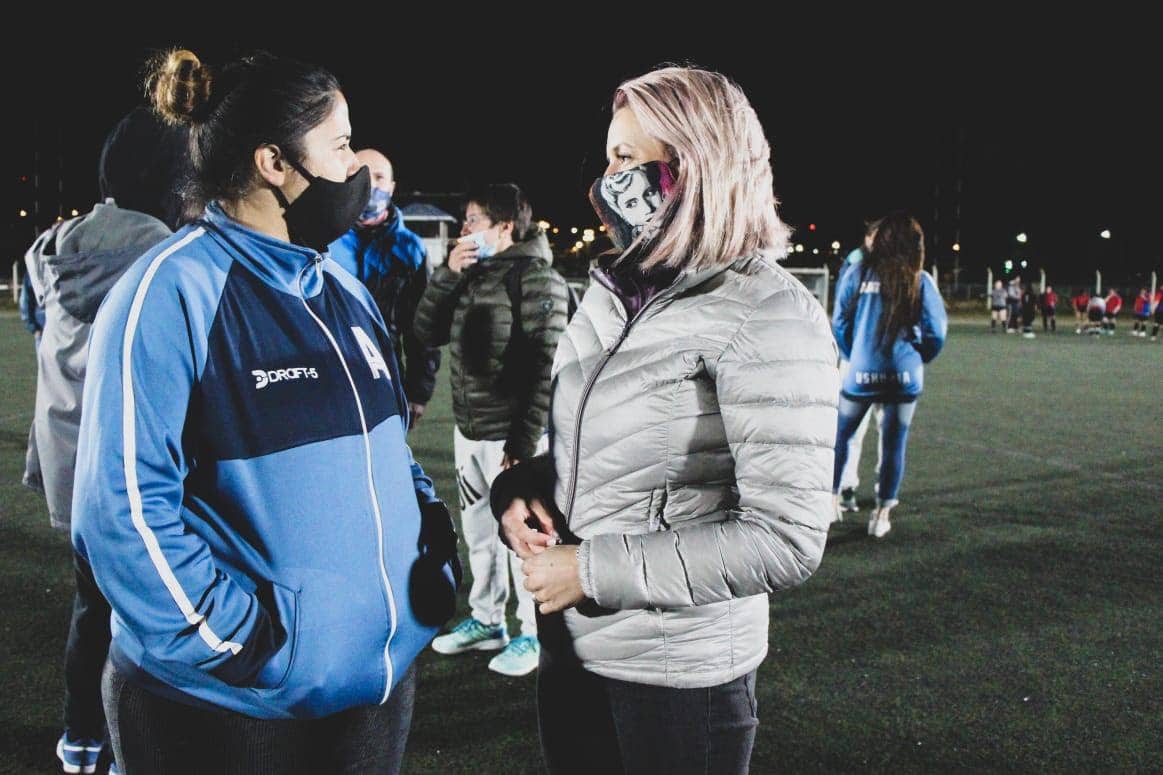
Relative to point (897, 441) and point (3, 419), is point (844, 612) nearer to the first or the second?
point (897, 441)

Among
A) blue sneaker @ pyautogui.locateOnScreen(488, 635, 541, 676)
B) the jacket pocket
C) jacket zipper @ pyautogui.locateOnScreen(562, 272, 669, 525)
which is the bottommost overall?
blue sneaker @ pyautogui.locateOnScreen(488, 635, 541, 676)

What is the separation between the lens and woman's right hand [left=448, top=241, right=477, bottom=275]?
3.95 meters

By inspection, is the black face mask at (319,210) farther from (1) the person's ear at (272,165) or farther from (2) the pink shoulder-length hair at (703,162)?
(2) the pink shoulder-length hair at (703,162)

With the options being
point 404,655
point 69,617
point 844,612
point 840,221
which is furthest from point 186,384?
point 840,221

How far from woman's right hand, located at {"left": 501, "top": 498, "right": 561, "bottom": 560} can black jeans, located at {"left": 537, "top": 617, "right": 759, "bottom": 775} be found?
265 mm

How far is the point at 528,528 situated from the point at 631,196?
712mm

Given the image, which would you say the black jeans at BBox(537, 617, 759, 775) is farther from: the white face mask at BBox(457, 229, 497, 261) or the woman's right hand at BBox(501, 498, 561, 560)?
the white face mask at BBox(457, 229, 497, 261)

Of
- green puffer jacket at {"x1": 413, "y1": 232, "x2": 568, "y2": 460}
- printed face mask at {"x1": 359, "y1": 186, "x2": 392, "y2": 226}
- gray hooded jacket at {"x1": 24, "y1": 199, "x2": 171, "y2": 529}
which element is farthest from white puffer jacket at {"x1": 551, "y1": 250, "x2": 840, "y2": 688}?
printed face mask at {"x1": 359, "y1": 186, "x2": 392, "y2": 226}

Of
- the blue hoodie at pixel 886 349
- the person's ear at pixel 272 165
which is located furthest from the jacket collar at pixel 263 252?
the blue hoodie at pixel 886 349

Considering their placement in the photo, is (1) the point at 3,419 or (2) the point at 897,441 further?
(1) the point at 3,419

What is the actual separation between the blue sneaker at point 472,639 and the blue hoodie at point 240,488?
234cm

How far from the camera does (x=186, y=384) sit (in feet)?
4.73

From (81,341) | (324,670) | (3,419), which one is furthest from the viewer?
(3,419)

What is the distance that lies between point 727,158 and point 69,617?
400 cm
